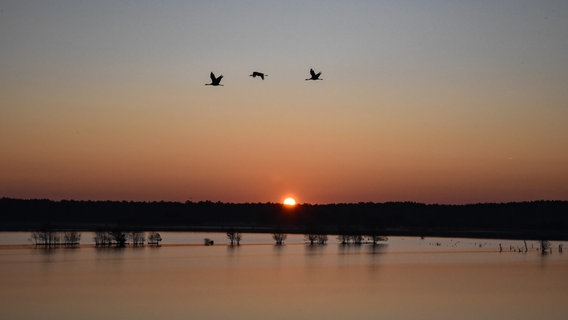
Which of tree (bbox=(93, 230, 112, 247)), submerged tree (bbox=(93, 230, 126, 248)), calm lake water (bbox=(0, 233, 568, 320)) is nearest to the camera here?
calm lake water (bbox=(0, 233, 568, 320))

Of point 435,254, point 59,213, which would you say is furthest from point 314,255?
point 59,213

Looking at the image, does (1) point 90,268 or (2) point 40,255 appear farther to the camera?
(2) point 40,255

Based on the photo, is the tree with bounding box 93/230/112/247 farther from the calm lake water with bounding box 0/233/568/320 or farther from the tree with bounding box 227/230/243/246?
the calm lake water with bounding box 0/233/568/320

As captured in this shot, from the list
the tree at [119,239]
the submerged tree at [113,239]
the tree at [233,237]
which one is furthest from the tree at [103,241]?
the tree at [233,237]

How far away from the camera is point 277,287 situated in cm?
4575

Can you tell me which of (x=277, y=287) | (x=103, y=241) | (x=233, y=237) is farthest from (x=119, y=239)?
(x=277, y=287)

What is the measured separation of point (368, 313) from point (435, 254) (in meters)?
48.7

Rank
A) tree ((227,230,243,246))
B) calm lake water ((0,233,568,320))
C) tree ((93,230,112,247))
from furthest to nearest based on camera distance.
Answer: tree ((227,230,243,246))
tree ((93,230,112,247))
calm lake water ((0,233,568,320))

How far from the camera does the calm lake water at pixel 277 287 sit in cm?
3525

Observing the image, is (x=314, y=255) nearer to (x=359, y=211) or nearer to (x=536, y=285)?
(x=536, y=285)

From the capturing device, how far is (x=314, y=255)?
7862 centimetres

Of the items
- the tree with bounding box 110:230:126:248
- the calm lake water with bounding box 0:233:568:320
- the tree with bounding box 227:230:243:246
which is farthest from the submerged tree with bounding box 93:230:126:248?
the calm lake water with bounding box 0:233:568:320

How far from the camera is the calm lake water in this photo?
1388 inches

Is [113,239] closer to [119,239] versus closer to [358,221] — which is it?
[119,239]
